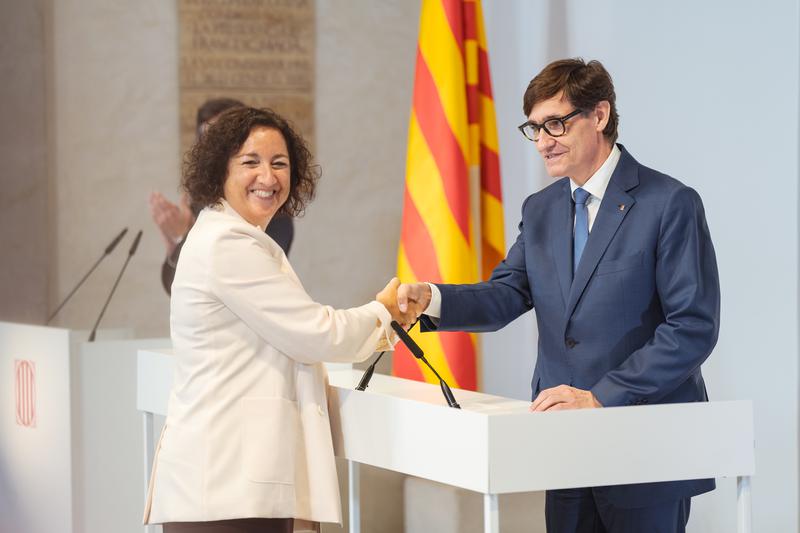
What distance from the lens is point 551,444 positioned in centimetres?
189

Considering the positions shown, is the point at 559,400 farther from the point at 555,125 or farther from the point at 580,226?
the point at 555,125

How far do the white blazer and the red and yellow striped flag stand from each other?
71.0 inches

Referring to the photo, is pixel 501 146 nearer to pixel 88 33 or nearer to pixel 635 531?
pixel 88 33

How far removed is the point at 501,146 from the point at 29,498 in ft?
8.11

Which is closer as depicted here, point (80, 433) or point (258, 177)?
point (258, 177)

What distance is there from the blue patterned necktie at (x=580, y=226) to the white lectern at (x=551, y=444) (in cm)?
42

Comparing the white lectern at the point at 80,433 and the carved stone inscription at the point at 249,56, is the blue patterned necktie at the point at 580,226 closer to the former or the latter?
the white lectern at the point at 80,433

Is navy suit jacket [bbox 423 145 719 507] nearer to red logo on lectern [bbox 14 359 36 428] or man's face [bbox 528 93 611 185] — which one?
man's face [bbox 528 93 611 185]

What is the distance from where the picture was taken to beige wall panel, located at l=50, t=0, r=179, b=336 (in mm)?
4855

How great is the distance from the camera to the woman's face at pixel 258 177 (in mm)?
2271

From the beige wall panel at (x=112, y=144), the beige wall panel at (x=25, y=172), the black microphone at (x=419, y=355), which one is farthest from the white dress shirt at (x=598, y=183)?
the beige wall panel at (x=25, y=172)

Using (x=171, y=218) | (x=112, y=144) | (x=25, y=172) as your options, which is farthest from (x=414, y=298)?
(x=25, y=172)

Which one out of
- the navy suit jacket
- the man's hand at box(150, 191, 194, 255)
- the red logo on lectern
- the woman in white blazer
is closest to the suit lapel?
the navy suit jacket

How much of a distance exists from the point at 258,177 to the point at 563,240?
68 cm
